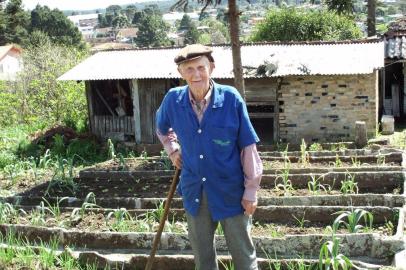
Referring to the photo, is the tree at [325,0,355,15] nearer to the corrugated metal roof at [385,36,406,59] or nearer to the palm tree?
the corrugated metal roof at [385,36,406,59]

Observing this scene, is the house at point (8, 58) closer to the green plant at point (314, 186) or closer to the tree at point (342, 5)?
the tree at point (342, 5)

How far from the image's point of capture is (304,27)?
81.8 ft

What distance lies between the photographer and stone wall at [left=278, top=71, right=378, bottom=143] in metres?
12.6

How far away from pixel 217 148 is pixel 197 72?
53 centimetres

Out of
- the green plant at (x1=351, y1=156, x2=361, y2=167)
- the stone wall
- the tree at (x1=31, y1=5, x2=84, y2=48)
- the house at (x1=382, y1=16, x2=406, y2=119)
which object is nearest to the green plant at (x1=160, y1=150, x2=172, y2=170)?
the green plant at (x1=351, y1=156, x2=361, y2=167)

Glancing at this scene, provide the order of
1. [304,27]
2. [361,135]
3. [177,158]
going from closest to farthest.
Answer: [177,158]
[361,135]
[304,27]

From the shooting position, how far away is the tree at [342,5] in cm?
1927

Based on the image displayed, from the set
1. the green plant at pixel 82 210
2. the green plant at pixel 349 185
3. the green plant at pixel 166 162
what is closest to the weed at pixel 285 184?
the green plant at pixel 349 185

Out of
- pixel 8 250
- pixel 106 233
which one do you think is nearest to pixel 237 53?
pixel 106 233

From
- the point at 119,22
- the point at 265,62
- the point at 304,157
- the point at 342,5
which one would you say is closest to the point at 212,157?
the point at 304,157

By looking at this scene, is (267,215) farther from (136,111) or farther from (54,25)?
(54,25)

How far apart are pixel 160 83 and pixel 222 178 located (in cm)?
1057

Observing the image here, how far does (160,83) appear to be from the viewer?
14.1 metres

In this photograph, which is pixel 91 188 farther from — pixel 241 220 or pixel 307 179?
pixel 241 220
